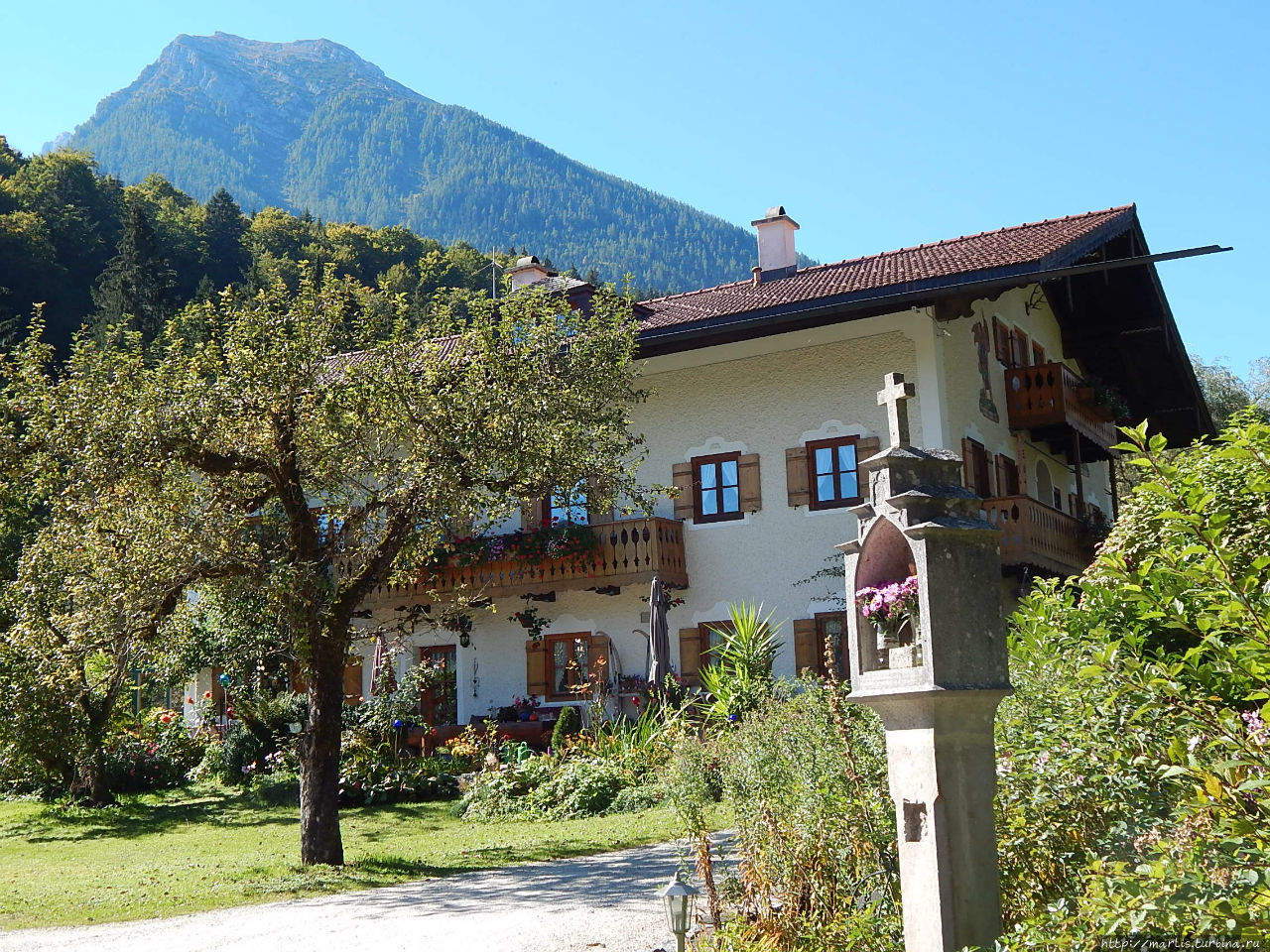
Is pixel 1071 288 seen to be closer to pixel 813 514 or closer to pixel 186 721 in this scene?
pixel 813 514

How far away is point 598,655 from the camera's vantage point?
828 inches

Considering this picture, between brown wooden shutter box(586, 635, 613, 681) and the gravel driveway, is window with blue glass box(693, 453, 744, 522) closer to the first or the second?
brown wooden shutter box(586, 635, 613, 681)

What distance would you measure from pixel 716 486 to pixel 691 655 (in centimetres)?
268

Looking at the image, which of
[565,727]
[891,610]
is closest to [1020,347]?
[565,727]

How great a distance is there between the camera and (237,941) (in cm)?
841

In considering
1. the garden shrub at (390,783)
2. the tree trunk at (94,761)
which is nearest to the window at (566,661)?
the garden shrub at (390,783)

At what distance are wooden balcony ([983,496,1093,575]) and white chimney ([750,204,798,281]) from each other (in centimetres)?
672

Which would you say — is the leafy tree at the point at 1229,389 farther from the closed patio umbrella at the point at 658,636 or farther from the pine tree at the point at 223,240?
the pine tree at the point at 223,240

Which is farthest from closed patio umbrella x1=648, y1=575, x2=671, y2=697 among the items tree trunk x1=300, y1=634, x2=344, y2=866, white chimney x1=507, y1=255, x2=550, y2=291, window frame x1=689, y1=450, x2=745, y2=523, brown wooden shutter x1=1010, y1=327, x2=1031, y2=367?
white chimney x1=507, y1=255, x2=550, y2=291

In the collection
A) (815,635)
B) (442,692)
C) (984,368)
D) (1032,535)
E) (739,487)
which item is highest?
(984,368)

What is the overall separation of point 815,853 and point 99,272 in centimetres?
5650

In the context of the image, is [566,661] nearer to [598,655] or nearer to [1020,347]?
[598,655]

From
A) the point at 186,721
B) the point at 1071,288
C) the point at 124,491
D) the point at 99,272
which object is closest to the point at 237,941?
the point at 124,491

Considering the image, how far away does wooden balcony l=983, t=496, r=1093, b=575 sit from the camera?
61.9 ft
